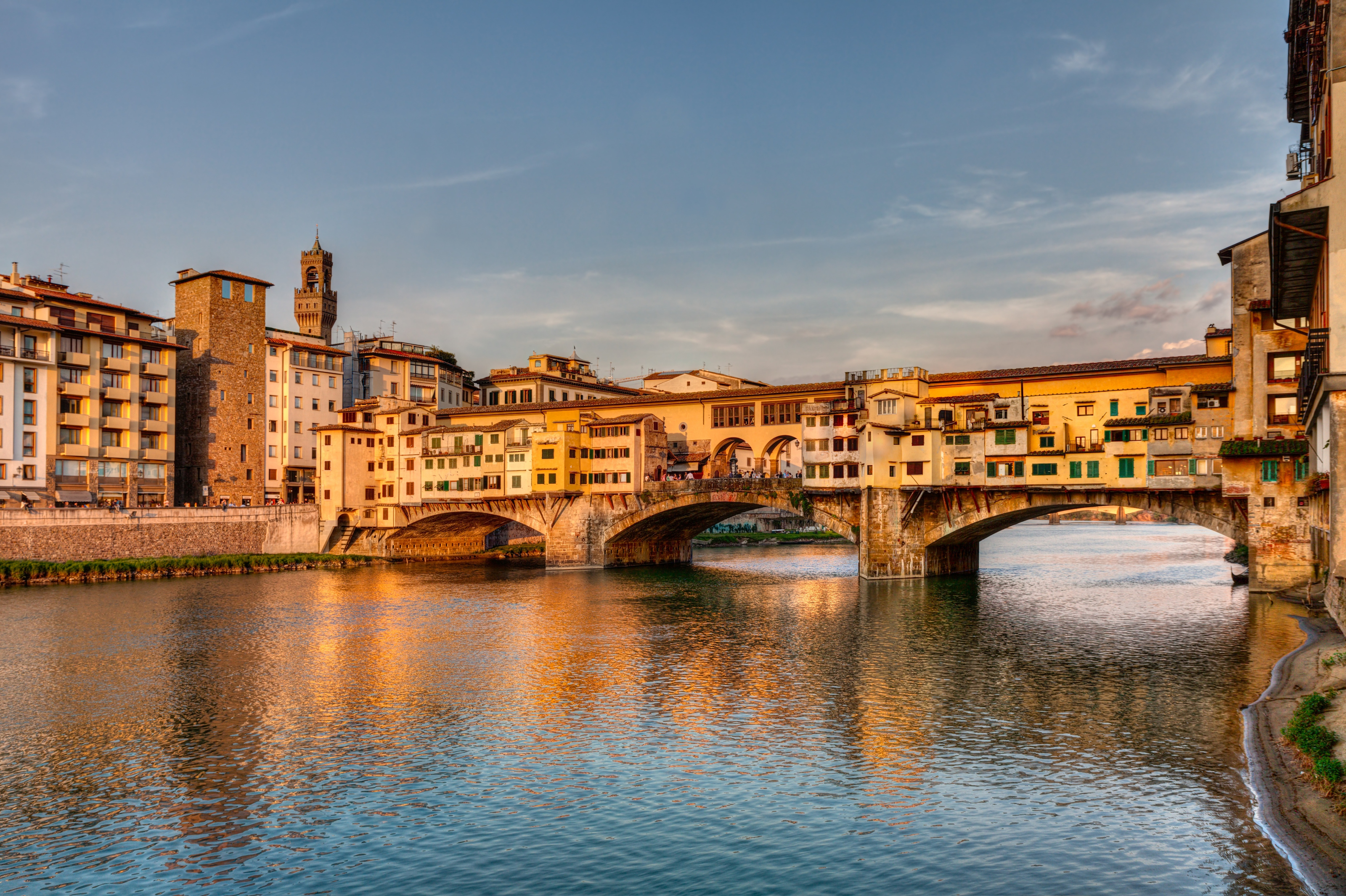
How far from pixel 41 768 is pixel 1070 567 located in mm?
78702

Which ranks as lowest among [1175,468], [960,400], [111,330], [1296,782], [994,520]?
[1296,782]

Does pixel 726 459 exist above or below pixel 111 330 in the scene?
below

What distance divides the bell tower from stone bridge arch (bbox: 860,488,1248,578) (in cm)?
7800

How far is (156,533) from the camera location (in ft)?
262

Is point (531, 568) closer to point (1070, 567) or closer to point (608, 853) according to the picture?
point (1070, 567)

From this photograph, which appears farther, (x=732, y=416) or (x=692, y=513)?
(x=692, y=513)

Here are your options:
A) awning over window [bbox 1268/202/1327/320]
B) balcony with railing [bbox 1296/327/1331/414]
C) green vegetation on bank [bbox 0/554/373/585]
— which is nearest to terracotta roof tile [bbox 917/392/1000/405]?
balcony with railing [bbox 1296/327/1331/414]

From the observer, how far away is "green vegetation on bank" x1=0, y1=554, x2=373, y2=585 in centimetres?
6881

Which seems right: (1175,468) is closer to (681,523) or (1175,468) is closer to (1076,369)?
(1076,369)

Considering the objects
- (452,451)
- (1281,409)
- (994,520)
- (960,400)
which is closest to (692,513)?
(452,451)

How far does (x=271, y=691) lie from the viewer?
113 feet

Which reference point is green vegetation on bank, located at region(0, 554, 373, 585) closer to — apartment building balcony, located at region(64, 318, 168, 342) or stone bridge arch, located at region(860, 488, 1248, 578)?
apartment building balcony, located at region(64, 318, 168, 342)

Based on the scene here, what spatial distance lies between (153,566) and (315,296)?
5310 cm

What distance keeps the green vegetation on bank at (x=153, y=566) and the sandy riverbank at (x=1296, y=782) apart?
71378 millimetres
